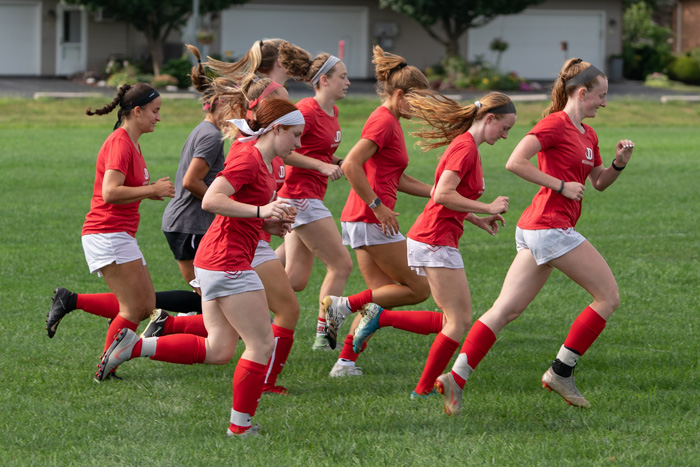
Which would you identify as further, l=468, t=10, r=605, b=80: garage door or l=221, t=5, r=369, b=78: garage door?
l=468, t=10, r=605, b=80: garage door

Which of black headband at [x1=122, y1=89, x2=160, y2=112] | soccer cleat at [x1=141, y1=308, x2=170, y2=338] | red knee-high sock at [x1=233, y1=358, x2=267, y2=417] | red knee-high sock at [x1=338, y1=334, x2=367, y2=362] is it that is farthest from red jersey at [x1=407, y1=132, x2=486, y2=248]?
black headband at [x1=122, y1=89, x2=160, y2=112]

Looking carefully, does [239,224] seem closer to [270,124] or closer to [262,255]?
[270,124]

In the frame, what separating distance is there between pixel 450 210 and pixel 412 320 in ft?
3.23

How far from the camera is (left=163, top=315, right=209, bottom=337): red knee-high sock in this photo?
6.41 meters

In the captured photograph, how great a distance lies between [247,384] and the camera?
5.07 metres

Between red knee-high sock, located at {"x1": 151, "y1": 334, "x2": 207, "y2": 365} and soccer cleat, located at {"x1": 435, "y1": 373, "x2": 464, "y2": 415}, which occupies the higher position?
red knee-high sock, located at {"x1": 151, "y1": 334, "x2": 207, "y2": 365}

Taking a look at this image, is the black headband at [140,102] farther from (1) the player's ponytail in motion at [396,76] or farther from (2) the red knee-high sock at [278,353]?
(2) the red knee-high sock at [278,353]

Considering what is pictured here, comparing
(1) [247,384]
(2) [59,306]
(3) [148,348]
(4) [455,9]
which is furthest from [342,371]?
(4) [455,9]

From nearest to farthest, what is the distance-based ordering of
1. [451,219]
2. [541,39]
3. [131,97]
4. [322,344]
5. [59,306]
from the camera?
[451,219]
[131,97]
[59,306]
[322,344]
[541,39]

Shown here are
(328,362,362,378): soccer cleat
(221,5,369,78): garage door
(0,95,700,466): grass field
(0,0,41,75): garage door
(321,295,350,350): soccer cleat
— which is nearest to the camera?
(0,95,700,466): grass field

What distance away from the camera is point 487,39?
47.5m

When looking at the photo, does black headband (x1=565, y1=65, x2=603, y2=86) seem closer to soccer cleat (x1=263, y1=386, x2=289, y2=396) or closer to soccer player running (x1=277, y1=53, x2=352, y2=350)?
soccer player running (x1=277, y1=53, x2=352, y2=350)

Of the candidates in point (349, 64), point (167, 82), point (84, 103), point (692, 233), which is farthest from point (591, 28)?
point (692, 233)

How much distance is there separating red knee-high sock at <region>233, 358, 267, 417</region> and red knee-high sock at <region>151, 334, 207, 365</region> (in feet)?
1.63
